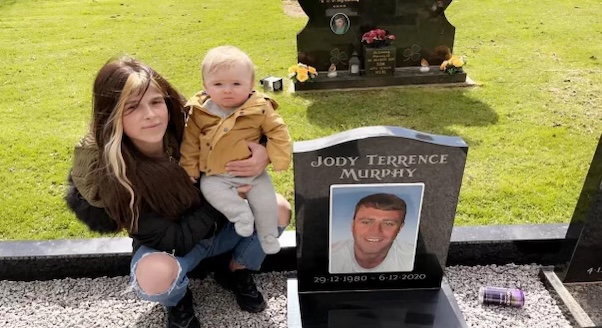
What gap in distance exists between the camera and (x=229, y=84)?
2514mm

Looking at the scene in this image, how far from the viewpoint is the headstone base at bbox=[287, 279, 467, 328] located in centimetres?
286

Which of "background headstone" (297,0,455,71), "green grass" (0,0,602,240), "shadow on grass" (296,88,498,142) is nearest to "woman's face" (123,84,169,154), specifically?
"green grass" (0,0,602,240)

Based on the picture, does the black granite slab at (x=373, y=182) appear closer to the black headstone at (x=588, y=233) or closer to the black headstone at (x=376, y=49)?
the black headstone at (x=588, y=233)

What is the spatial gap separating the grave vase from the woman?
413cm

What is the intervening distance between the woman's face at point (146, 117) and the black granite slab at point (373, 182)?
0.67m

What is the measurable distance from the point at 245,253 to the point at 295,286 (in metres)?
0.36

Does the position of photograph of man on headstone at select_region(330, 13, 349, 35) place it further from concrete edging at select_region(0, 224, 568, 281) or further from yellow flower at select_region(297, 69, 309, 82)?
concrete edging at select_region(0, 224, 568, 281)

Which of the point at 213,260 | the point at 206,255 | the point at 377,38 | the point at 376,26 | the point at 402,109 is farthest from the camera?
the point at 376,26

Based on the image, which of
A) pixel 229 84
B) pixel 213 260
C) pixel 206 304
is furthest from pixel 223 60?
pixel 206 304

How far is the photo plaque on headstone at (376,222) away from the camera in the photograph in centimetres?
258

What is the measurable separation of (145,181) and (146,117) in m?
0.31

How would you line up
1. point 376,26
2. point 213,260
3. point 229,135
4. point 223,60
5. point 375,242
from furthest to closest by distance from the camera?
point 376,26, point 213,260, point 375,242, point 229,135, point 223,60

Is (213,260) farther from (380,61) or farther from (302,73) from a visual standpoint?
(380,61)

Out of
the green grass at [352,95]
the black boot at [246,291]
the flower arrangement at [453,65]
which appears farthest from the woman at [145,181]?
the flower arrangement at [453,65]
